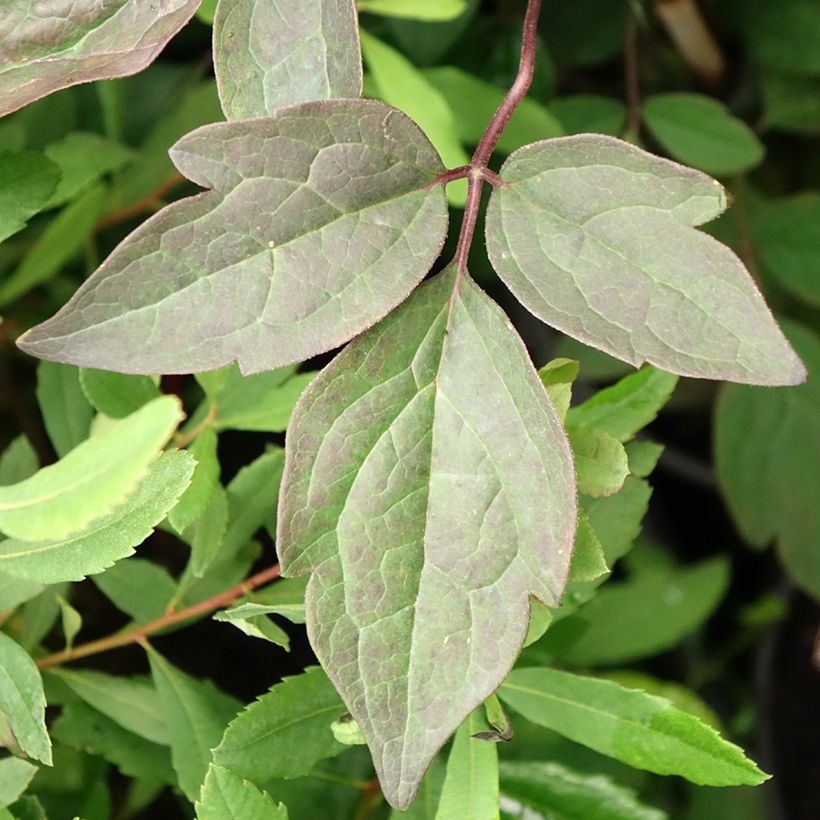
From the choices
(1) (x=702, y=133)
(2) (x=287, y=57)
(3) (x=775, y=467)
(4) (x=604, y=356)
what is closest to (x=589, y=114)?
(1) (x=702, y=133)

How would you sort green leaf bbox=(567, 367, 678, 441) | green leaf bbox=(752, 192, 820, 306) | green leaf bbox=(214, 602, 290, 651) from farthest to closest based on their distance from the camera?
green leaf bbox=(752, 192, 820, 306), green leaf bbox=(567, 367, 678, 441), green leaf bbox=(214, 602, 290, 651)

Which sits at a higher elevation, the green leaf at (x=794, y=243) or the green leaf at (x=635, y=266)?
the green leaf at (x=635, y=266)

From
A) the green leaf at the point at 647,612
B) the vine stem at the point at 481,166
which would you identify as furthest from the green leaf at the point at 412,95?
the green leaf at the point at 647,612

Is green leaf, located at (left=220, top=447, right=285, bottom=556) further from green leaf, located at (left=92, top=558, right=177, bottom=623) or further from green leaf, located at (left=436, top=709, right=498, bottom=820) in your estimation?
green leaf, located at (left=436, top=709, right=498, bottom=820)

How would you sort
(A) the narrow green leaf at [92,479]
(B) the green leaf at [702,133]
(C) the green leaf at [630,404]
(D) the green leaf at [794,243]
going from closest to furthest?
(A) the narrow green leaf at [92,479] < (C) the green leaf at [630,404] < (B) the green leaf at [702,133] < (D) the green leaf at [794,243]

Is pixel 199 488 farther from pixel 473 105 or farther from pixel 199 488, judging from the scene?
pixel 473 105

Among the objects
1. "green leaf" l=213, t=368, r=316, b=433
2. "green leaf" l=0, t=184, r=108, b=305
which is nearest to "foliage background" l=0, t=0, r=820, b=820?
"green leaf" l=0, t=184, r=108, b=305

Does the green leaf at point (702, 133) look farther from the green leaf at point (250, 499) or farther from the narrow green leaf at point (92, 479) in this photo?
the narrow green leaf at point (92, 479)
